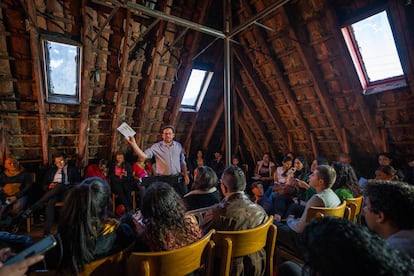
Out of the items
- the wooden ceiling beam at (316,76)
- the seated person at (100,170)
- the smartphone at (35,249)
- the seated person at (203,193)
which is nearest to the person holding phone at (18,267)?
the smartphone at (35,249)

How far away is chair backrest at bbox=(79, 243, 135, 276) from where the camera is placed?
1136 mm

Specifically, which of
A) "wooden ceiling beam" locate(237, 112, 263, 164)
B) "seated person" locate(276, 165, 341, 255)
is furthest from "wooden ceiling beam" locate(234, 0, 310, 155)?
"seated person" locate(276, 165, 341, 255)

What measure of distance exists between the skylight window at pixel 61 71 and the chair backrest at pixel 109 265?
3.61 meters

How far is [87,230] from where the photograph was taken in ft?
3.89

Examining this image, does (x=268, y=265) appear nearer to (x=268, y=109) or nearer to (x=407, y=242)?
(x=407, y=242)

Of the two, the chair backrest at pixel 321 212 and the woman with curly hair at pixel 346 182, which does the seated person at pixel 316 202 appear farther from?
the woman with curly hair at pixel 346 182

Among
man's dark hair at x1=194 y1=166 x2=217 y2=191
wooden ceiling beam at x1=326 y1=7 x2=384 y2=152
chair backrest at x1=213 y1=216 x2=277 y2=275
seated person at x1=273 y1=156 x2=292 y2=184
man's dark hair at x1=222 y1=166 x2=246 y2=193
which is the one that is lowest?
seated person at x1=273 y1=156 x2=292 y2=184

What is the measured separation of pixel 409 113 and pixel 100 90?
5.22 meters

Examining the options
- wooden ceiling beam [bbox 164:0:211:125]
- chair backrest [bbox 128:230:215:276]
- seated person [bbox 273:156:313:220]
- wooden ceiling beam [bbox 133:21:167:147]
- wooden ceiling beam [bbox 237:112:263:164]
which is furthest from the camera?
wooden ceiling beam [bbox 237:112:263:164]

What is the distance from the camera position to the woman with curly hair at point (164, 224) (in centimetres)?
129

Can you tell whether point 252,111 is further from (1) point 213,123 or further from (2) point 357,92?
(2) point 357,92

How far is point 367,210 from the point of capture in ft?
4.24

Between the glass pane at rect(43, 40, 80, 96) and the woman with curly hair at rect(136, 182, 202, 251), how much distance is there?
11.6 feet

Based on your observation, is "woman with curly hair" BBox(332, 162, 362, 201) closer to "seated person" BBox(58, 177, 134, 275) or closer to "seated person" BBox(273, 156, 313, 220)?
"seated person" BBox(273, 156, 313, 220)
